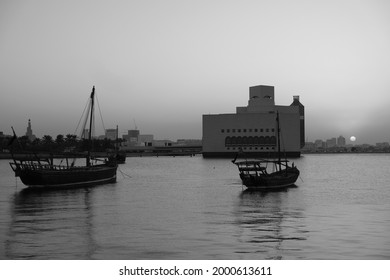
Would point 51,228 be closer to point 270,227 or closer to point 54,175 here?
point 270,227

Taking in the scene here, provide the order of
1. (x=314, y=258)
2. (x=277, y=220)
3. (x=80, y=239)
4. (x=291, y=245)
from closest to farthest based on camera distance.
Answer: (x=314, y=258) → (x=291, y=245) → (x=80, y=239) → (x=277, y=220)

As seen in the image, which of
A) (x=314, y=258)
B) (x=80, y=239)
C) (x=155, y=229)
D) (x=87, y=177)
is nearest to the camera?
(x=314, y=258)

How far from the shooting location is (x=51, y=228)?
32.3 metres

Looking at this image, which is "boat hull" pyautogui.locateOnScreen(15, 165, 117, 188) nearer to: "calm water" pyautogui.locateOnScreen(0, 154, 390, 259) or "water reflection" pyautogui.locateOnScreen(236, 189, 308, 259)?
"calm water" pyautogui.locateOnScreen(0, 154, 390, 259)

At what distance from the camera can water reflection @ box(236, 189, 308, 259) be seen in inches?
979

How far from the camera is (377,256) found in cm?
2358

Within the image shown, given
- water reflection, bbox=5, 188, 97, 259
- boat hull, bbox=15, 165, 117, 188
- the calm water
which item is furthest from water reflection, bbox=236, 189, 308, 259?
boat hull, bbox=15, 165, 117, 188

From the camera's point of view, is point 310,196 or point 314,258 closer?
point 314,258

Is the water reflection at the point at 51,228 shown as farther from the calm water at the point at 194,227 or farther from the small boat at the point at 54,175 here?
the small boat at the point at 54,175

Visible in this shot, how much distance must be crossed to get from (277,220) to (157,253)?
49.8 feet

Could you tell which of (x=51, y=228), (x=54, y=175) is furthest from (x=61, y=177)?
(x=51, y=228)

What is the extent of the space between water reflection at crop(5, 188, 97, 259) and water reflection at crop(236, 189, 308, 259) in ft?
26.4

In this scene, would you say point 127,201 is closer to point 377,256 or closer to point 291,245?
point 291,245

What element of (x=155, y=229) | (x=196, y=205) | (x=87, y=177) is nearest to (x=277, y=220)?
(x=155, y=229)
